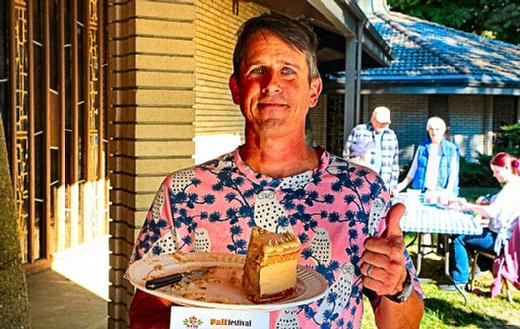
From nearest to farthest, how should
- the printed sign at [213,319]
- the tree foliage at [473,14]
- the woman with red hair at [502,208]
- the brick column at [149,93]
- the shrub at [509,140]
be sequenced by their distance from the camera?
the printed sign at [213,319]
the brick column at [149,93]
the woman with red hair at [502,208]
the shrub at [509,140]
the tree foliage at [473,14]

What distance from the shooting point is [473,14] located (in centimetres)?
2948

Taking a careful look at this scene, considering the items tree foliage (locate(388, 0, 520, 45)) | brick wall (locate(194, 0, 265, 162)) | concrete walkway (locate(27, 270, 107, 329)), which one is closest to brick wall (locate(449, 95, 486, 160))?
tree foliage (locate(388, 0, 520, 45))

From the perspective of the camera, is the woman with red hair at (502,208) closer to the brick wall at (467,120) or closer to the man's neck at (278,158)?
the man's neck at (278,158)

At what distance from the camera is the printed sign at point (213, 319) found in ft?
4.57

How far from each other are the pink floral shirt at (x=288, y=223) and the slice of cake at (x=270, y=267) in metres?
0.18

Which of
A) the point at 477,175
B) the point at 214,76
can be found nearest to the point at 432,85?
the point at 477,175

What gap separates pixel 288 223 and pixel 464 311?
17.8 ft

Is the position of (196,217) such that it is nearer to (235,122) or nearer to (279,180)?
(279,180)

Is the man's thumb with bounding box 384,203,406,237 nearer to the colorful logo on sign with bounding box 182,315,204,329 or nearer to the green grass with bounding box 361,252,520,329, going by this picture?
the colorful logo on sign with bounding box 182,315,204,329

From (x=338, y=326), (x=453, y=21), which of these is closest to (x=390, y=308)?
(x=338, y=326)

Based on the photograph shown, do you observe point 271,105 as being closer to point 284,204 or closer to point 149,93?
point 284,204

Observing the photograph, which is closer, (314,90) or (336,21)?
(314,90)

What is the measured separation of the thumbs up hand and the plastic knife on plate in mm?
393

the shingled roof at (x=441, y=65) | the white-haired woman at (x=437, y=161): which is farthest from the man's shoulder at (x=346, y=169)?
the shingled roof at (x=441, y=65)
